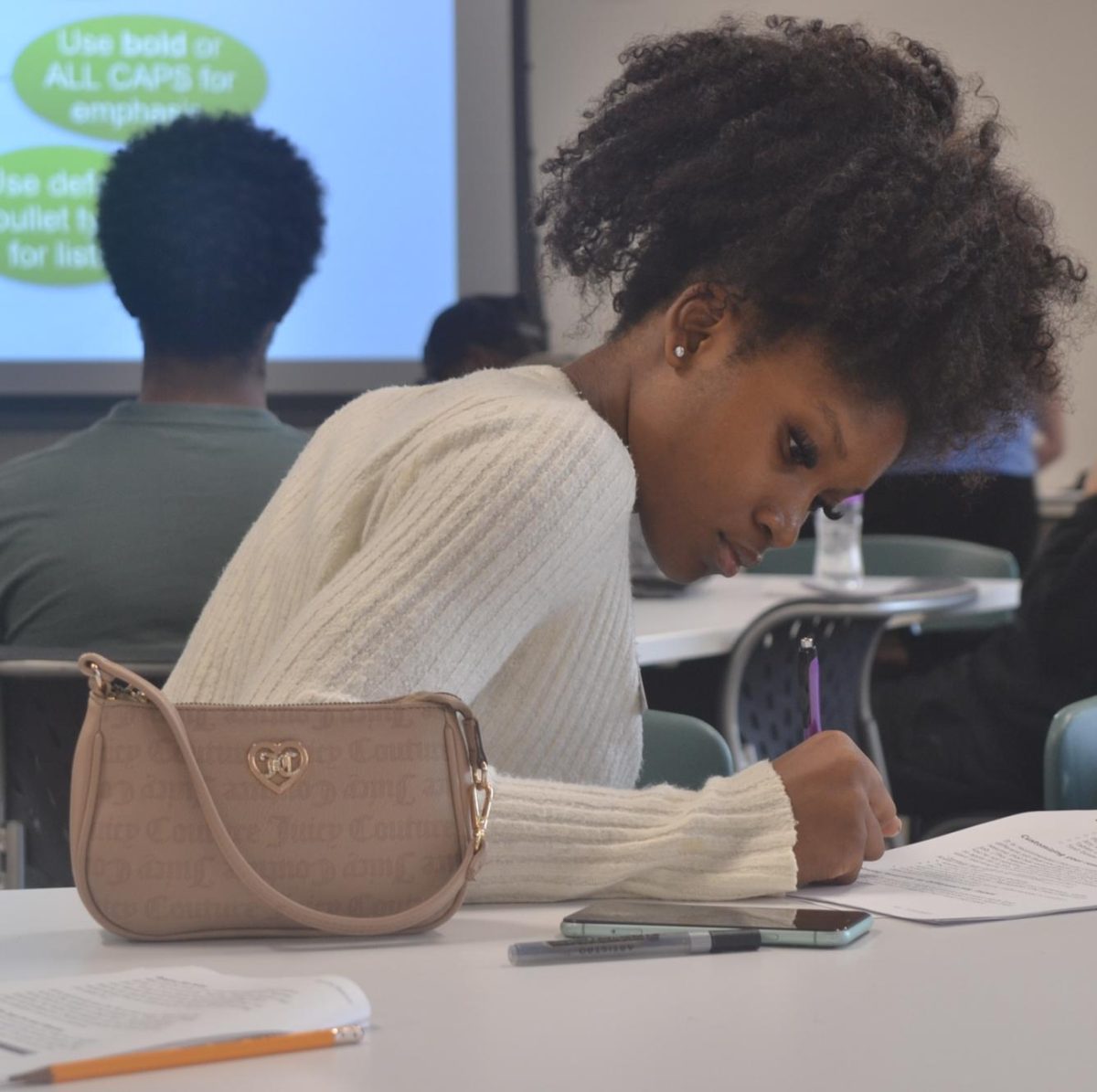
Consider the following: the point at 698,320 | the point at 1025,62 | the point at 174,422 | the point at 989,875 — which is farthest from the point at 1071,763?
the point at 1025,62

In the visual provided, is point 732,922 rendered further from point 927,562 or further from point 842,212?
point 927,562

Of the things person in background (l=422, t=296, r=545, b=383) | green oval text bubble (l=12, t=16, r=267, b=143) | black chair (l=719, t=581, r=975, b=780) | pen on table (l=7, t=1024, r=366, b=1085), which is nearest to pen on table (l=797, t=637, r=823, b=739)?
pen on table (l=7, t=1024, r=366, b=1085)

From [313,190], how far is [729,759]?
60.1 inches

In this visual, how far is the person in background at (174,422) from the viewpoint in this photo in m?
2.15

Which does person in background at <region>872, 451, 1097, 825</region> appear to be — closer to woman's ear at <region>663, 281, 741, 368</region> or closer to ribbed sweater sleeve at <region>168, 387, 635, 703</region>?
woman's ear at <region>663, 281, 741, 368</region>

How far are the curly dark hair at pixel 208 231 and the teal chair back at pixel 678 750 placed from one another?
117cm

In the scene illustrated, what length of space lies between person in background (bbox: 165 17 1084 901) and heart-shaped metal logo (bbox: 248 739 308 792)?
3.7 inches

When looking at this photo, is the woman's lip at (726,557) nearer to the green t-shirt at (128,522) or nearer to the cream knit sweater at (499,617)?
the cream knit sweater at (499,617)

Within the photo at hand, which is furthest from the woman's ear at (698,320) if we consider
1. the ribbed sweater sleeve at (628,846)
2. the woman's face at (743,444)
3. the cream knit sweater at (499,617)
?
the ribbed sweater sleeve at (628,846)

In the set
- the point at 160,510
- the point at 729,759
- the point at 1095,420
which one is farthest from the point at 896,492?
the point at 729,759

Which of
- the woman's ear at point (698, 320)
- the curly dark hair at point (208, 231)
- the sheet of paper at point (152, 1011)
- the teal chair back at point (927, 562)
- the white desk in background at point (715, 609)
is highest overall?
the curly dark hair at point (208, 231)

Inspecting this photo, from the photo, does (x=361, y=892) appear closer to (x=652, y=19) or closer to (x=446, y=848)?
(x=446, y=848)

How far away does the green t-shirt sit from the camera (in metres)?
2.13

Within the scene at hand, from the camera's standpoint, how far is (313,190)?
2721mm
